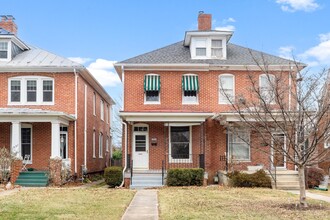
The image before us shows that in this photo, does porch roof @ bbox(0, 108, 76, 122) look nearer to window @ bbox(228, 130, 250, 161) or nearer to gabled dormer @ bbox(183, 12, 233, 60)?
gabled dormer @ bbox(183, 12, 233, 60)

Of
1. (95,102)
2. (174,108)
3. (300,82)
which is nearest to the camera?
(300,82)

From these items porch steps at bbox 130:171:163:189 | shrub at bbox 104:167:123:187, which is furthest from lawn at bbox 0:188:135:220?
porch steps at bbox 130:171:163:189

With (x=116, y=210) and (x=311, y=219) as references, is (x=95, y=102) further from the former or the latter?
(x=311, y=219)

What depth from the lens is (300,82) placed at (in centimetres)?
1412

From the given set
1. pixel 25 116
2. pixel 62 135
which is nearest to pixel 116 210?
pixel 25 116

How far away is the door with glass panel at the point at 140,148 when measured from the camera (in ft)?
82.0

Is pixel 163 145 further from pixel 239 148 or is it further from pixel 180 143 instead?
pixel 239 148

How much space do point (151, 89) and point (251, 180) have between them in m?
7.40

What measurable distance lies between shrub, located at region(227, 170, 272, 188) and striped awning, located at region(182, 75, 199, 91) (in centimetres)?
582

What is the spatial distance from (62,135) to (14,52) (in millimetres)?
5638

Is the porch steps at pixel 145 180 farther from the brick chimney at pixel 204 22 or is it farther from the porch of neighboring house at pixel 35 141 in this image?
the brick chimney at pixel 204 22

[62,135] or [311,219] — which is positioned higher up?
[62,135]

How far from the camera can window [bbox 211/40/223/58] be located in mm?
26453

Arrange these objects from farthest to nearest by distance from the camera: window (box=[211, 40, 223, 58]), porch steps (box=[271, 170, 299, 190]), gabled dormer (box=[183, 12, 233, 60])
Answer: window (box=[211, 40, 223, 58])
gabled dormer (box=[183, 12, 233, 60])
porch steps (box=[271, 170, 299, 190])
